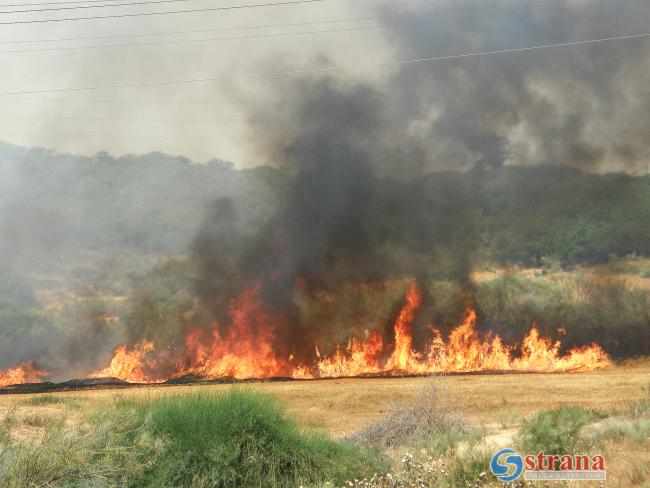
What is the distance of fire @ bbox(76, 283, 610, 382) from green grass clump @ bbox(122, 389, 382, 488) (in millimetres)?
16360

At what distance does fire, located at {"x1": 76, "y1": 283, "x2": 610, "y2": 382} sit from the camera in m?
28.4

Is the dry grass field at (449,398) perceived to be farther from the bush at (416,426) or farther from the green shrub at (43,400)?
the bush at (416,426)

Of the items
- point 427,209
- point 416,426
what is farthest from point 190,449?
point 427,209

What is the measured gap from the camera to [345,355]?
29.3m

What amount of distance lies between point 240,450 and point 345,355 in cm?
1890

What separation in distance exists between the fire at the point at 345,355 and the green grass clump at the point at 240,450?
16360mm

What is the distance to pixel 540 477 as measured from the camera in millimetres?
10109

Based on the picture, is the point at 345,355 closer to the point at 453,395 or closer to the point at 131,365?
the point at 453,395

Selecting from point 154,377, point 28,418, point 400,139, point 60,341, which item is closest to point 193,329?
point 154,377

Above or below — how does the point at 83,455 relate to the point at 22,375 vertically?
below

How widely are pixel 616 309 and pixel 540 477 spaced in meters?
27.1

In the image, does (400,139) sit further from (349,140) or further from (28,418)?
(28,418)

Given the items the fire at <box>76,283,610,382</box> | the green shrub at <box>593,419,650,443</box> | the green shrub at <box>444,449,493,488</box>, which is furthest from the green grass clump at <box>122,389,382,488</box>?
the fire at <box>76,283,610,382</box>

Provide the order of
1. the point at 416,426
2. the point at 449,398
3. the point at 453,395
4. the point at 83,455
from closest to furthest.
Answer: the point at 83,455
the point at 416,426
the point at 449,398
the point at 453,395
